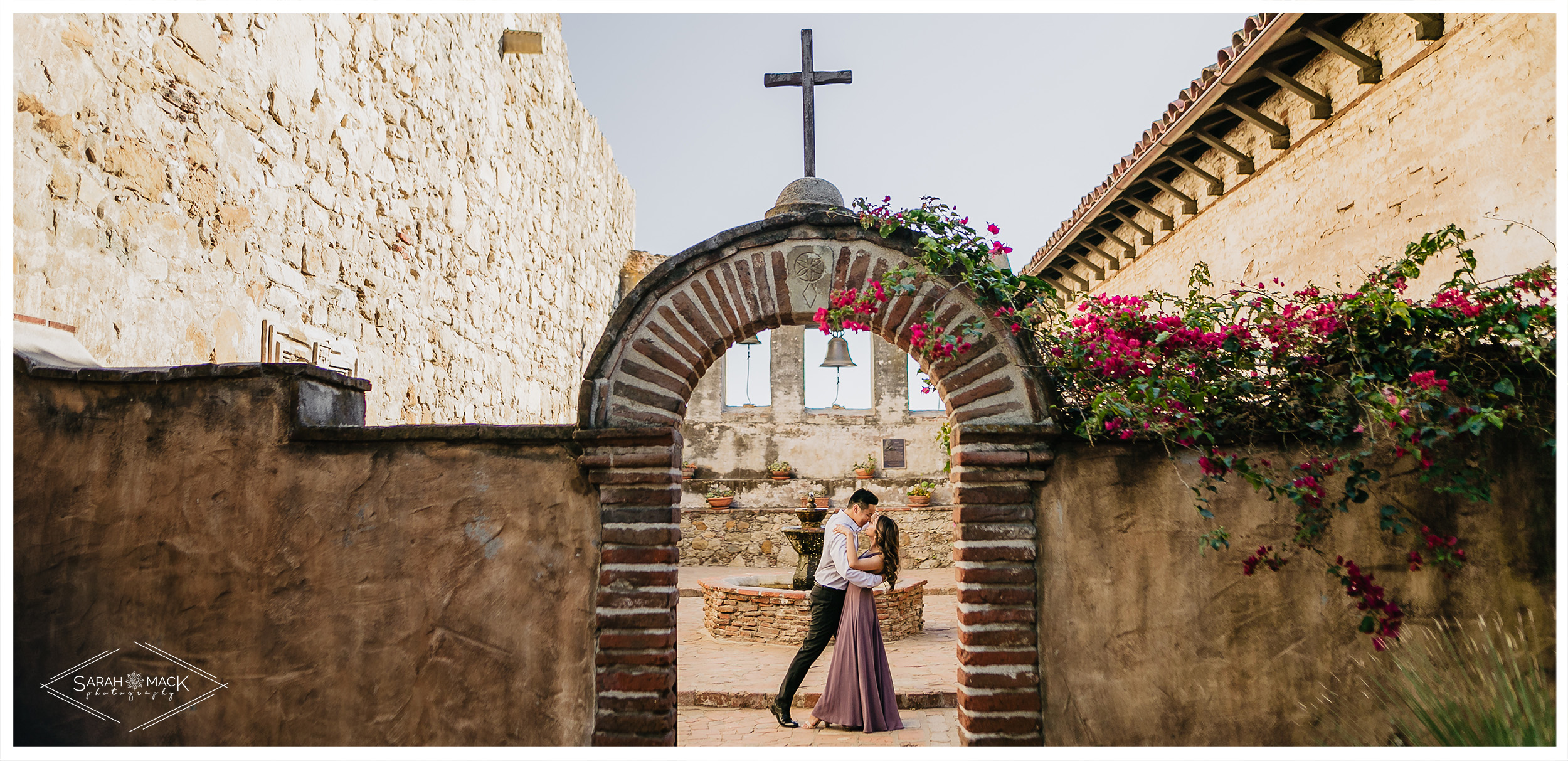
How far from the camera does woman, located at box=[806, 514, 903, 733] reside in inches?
197

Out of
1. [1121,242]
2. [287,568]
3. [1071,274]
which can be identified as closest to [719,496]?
[1071,274]

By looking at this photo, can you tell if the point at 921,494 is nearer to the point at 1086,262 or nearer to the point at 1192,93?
the point at 1086,262

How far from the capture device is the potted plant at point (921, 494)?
1515 centimetres

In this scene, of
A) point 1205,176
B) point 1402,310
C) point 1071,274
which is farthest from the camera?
point 1071,274

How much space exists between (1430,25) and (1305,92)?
37.3 inches

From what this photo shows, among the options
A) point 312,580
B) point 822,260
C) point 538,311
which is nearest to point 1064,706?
point 822,260

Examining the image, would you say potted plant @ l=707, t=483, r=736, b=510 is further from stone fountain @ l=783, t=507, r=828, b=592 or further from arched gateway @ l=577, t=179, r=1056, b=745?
arched gateway @ l=577, t=179, r=1056, b=745

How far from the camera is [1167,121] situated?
658 centimetres

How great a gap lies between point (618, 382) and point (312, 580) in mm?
1448

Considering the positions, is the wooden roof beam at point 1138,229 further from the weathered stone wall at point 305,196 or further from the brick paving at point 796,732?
the weathered stone wall at point 305,196

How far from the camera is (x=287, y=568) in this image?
3.38m

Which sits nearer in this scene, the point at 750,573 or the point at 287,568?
the point at 287,568

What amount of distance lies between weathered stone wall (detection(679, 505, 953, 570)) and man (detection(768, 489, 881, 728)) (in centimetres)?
983

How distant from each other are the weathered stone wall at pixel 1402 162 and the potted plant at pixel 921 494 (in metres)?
8.23
